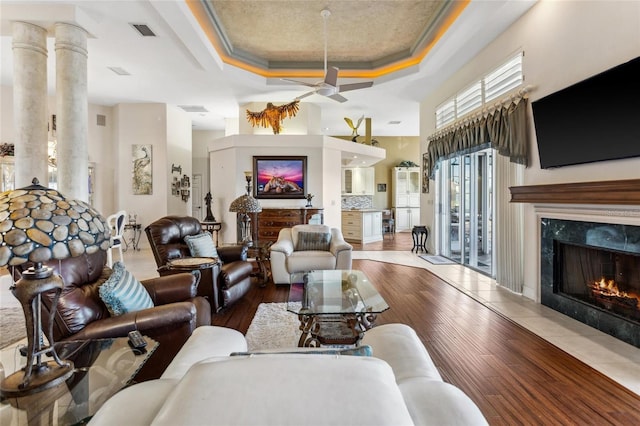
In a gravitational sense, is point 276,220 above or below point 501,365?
above

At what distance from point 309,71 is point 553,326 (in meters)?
5.75

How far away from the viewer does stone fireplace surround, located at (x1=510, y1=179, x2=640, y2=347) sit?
2.64 m

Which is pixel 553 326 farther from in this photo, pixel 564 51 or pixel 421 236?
pixel 421 236

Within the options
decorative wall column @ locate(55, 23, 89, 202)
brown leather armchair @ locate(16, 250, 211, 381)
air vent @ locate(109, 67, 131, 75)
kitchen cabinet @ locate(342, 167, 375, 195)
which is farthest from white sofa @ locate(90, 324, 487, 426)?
kitchen cabinet @ locate(342, 167, 375, 195)

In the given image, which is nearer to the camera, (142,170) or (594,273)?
(594,273)

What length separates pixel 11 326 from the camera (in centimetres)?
321

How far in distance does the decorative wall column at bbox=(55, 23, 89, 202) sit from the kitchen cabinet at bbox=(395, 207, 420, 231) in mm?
9779

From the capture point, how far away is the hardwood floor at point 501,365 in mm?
1905

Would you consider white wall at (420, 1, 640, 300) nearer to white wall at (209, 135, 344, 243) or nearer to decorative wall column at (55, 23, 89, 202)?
white wall at (209, 135, 344, 243)

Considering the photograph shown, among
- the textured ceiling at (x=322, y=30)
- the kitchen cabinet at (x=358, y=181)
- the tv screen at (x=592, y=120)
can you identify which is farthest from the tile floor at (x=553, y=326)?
the kitchen cabinet at (x=358, y=181)

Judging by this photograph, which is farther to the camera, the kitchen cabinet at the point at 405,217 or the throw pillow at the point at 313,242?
the kitchen cabinet at the point at 405,217

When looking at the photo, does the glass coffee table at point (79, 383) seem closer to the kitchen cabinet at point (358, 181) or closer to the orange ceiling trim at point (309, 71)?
the orange ceiling trim at point (309, 71)

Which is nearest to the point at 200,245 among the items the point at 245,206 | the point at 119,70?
the point at 245,206

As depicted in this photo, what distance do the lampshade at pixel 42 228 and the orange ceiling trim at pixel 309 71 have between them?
4058 millimetres
